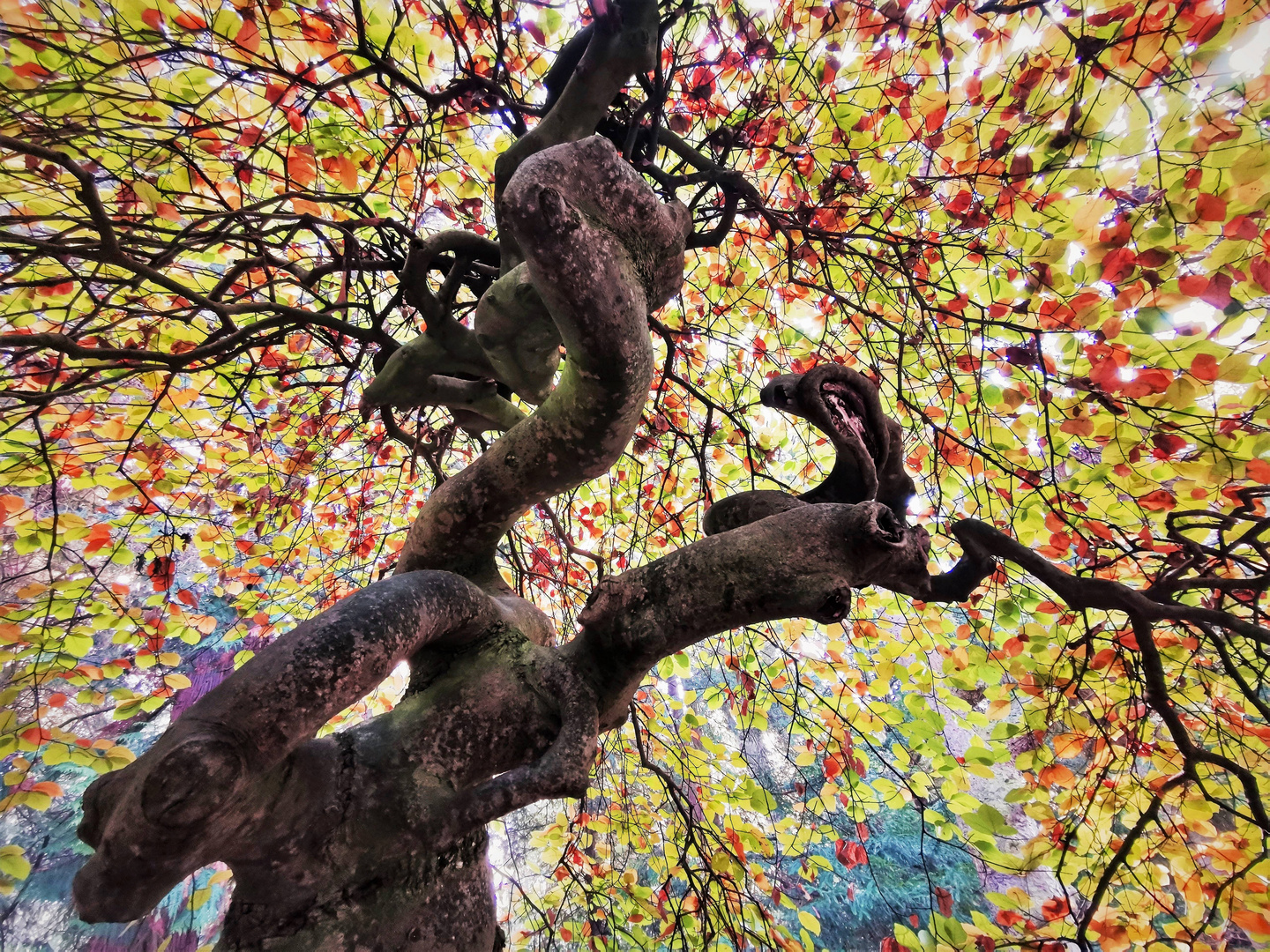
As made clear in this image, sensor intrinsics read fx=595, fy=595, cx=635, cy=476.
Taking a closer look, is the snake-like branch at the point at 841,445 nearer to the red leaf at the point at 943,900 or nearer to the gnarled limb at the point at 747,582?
the gnarled limb at the point at 747,582

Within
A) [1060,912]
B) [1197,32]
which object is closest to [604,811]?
[1060,912]

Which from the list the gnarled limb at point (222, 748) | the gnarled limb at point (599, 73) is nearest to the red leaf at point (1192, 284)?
the gnarled limb at point (599, 73)

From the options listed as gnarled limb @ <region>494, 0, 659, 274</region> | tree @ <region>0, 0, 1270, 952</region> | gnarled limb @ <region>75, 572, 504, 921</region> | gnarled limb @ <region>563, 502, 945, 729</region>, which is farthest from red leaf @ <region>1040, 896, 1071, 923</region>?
gnarled limb @ <region>494, 0, 659, 274</region>

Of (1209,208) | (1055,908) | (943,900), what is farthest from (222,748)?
(1055,908)

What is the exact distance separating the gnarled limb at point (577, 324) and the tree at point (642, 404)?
1 cm

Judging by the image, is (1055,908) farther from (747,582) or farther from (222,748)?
(222,748)

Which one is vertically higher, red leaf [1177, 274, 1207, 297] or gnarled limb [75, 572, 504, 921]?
red leaf [1177, 274, 1207, 297]

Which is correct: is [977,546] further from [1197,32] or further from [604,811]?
[604,811]

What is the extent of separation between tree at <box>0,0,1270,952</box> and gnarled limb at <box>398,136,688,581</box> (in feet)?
0.04

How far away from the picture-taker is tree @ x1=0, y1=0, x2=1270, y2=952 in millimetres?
1496

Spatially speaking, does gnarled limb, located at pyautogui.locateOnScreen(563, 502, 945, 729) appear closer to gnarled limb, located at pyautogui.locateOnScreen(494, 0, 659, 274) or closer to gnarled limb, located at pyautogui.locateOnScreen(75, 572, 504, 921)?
gnarled limb, located at pyautogui.locateOnScreen(75, 572, 504, 921)

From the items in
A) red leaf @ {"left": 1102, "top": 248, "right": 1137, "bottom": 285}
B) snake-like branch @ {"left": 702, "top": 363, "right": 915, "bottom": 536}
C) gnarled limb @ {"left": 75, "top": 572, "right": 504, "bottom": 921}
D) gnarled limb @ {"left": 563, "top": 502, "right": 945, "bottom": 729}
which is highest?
red leaf @ {"left": 1102, "top": 248, "right": 1137, "bottom": 285}

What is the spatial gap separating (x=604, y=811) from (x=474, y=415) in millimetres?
3486

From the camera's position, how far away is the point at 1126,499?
2852mm
